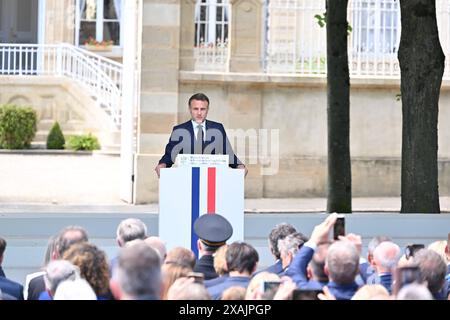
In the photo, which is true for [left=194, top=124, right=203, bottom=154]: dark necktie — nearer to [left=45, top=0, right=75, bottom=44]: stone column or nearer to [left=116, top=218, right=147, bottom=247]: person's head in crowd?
[left=116, top=218, right=147, bottom=247]: person's head in crowd

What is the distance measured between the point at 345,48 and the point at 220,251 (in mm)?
8731

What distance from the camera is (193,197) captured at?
9289 millimetres

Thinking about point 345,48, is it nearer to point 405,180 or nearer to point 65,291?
point 405,180

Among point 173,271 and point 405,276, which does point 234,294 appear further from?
point 405,276

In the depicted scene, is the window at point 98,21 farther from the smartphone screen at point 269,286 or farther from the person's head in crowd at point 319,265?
the smartphone screen at point 269,286

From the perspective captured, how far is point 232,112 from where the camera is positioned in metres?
18.8

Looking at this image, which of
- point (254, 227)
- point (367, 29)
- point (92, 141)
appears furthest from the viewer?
point (92, 141)

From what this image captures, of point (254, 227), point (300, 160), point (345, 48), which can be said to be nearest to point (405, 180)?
point (345, 48)

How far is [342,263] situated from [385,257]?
120 cm

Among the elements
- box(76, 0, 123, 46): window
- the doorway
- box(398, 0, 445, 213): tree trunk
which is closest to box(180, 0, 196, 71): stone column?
box(398, 0, 445, 213): tree trunk

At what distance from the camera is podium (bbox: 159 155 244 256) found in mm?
9258

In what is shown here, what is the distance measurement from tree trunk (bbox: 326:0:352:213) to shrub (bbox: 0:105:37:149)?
1215 centimetres

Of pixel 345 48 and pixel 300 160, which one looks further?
pixel 300 160

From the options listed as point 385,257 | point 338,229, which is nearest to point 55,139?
point 338,229
